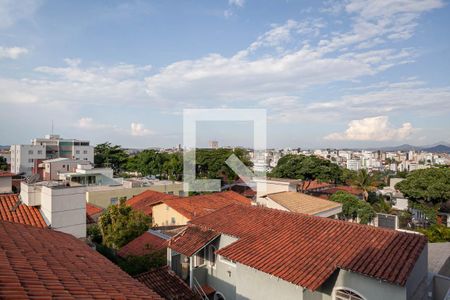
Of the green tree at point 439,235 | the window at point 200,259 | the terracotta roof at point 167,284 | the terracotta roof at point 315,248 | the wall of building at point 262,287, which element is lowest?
the green tree at point 439,235

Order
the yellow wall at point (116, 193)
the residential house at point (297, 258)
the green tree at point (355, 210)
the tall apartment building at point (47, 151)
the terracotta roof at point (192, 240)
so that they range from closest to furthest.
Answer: the residential house at point (297, 258), the terracotta roof at point (192, 240), the green tree at point (355, 210), the yellow wall at point (116, 193), the tall apartment building at point (47, 151)

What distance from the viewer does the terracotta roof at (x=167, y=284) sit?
803cm

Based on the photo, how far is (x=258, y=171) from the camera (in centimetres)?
3406

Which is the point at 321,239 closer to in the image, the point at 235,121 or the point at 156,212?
the point at 235,121

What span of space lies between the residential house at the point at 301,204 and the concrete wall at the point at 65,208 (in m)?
9.46

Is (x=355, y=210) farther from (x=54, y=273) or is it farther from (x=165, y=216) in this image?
(x=54, y=273)

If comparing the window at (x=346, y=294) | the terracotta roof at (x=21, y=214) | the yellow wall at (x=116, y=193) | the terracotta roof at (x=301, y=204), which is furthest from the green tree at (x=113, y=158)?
the window at (x=346, y=294)

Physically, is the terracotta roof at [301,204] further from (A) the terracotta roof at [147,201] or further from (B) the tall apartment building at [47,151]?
(B) the tall apartment building at [47,151]

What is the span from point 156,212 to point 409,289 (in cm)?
1527

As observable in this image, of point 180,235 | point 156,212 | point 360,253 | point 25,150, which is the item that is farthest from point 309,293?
point 25,150

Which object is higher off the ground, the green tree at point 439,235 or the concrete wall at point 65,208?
the concrete wall at point 65,208

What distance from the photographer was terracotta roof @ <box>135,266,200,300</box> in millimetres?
8031

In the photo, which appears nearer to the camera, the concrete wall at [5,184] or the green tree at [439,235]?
the concrete wall at [5,184]

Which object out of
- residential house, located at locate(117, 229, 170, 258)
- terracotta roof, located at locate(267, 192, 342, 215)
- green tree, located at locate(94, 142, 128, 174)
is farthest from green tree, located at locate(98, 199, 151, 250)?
green tree, located at locate(94, 142, 128, 174)
